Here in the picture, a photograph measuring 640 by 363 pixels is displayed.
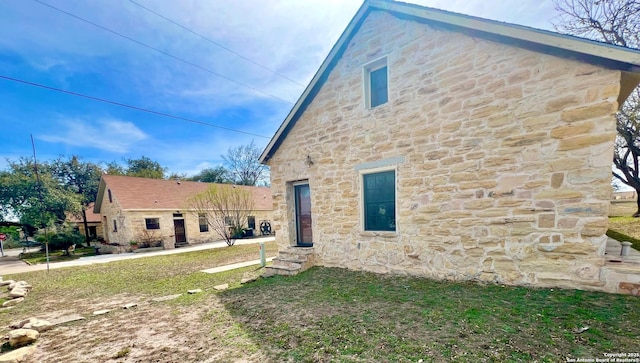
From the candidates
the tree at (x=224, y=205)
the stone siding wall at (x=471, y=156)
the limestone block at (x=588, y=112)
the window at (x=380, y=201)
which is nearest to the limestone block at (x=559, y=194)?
the stone siding wall at (x=471, y=156)

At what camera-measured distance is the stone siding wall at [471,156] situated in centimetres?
380

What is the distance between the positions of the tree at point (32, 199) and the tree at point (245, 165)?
1831cm

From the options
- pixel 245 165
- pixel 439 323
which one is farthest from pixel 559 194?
pixel 245 165

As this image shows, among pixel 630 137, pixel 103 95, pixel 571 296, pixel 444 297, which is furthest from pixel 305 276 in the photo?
pixel 630 137

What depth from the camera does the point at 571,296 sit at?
361 cm

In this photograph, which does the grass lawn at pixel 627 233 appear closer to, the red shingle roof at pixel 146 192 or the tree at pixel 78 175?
the red shingle roof at pixel 146 192

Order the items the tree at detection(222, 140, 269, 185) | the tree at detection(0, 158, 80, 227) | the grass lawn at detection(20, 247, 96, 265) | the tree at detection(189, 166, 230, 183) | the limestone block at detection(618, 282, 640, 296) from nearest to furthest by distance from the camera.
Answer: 1. the limestone block at detection(618, 282, 640, 296)
2. the grass lawn at detection(20, 247, 96, 265)
3. the tree at detection(0, 158, 80, 227)
4. the tree at detection(222, 140, 269, 185)
5. the tree at detection(189, 166, 230, 183)

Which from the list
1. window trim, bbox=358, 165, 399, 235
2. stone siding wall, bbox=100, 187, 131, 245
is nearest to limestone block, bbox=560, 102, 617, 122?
window trim, bbox=358, 165, 399, 235

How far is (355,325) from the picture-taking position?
338 cm

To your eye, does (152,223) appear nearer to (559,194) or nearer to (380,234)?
(380,234)

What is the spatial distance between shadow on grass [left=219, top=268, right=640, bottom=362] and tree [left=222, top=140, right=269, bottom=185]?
32408mm

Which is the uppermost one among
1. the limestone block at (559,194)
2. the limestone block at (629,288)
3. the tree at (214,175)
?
the tree at (214,175)

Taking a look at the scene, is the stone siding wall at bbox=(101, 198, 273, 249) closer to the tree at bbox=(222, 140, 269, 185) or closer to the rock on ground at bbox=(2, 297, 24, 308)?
the rock on ground at bbox=(2, 297, 24, 308)

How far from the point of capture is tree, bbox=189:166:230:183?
36.7m
